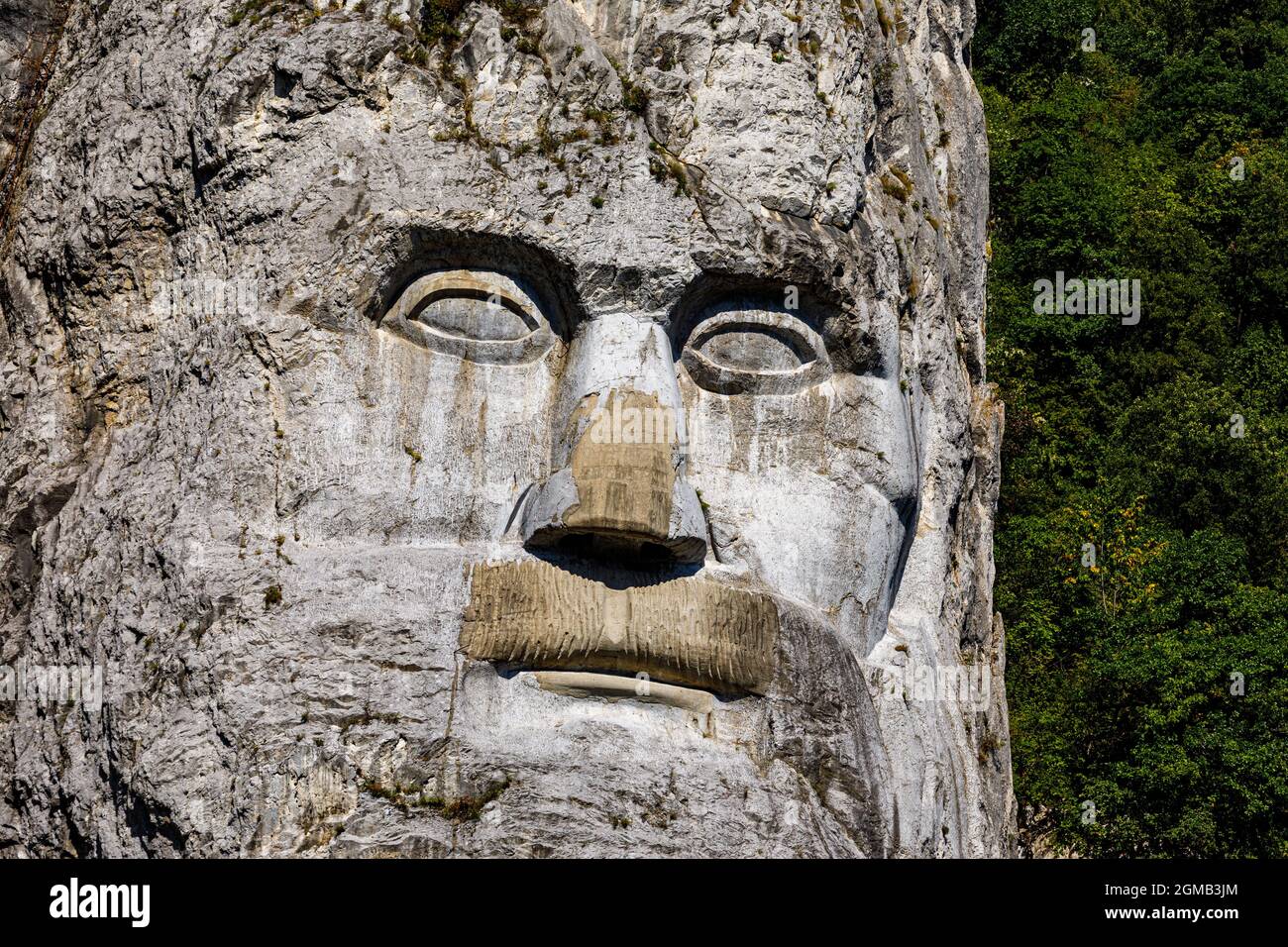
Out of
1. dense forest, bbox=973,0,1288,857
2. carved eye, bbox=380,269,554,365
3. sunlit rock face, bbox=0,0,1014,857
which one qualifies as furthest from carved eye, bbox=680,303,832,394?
dense forest, bbox=973,0,1288,857

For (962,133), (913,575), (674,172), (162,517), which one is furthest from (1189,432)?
(162,517)

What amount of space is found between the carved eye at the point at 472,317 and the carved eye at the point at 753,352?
0.74 metres

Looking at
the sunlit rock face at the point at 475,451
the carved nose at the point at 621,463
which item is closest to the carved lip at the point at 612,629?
the sunlit rock face at the point at 475,451

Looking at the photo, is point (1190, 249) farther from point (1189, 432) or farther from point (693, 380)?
point (693, 380)

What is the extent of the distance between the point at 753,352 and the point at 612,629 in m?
1.55

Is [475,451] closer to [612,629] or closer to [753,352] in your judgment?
[612,629]

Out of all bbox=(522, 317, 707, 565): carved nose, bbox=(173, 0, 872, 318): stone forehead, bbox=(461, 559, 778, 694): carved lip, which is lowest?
bbox=(461, 559, 778, 694): carved lip

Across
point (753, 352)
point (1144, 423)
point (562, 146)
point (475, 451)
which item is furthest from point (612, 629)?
point (1144, 423)

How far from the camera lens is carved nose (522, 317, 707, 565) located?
929cm

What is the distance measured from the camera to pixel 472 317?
9812 mm

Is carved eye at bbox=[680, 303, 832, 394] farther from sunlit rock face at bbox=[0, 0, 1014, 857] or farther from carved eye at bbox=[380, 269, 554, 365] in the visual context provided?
carved eye at bbox=[380, 269, 554, 365]

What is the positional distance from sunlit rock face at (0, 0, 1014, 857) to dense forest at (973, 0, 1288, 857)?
6.44 meters

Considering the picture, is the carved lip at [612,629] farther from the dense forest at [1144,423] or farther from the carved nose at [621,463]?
the dense forest at [1144,423]

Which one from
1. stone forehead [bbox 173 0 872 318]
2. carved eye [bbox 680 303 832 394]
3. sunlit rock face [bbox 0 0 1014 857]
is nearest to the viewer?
sunlit rock face [bbox 0 0 1014 857]
